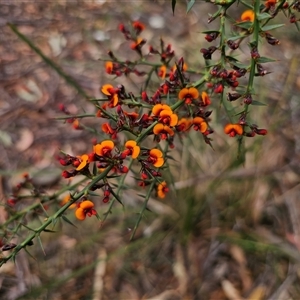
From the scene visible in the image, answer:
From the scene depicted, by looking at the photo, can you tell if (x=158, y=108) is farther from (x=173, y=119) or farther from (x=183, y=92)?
(x=183, y=92)

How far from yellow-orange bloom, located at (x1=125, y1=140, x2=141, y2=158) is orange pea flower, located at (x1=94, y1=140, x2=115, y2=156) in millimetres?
48

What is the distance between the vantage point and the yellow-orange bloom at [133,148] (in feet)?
4.39

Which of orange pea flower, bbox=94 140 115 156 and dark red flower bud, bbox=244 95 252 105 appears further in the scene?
dark red flower bud, bbox=244 95 252 105

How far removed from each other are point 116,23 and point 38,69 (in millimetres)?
888

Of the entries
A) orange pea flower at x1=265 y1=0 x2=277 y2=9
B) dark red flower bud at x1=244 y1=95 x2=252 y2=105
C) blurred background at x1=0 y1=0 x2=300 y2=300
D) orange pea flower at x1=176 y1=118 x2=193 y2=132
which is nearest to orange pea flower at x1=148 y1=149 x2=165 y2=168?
orange pea flower at x1=176 y1=118 x2=193 y2=132

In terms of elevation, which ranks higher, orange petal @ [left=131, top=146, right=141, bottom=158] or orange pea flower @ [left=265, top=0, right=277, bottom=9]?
orange pea flower @ [left=265, top=0, right=277, bottom=9]

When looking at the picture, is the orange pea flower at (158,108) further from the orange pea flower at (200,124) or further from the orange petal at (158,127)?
the orange pea flower at (200,124)

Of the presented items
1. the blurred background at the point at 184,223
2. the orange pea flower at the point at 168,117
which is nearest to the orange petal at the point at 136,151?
the orange pea flower at the point at 168,117

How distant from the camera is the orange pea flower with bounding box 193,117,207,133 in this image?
1.51 meters

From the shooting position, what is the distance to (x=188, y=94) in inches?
60.2

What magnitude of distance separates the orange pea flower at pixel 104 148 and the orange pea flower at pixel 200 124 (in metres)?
0.33

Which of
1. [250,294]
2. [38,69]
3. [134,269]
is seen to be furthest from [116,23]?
[250,294]

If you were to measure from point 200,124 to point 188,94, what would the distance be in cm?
11

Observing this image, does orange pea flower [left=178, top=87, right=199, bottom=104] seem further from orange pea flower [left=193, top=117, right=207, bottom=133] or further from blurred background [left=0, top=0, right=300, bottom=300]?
blurred background [left=0, top=0, right=300, bottom=300]
